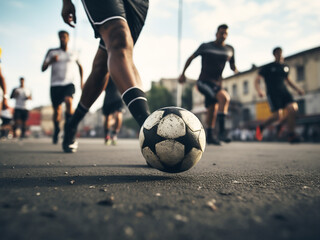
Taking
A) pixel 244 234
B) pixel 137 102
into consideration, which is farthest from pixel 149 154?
pixel 244 234

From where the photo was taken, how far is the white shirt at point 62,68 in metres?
5.78

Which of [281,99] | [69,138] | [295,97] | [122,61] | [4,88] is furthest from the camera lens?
[295,97]

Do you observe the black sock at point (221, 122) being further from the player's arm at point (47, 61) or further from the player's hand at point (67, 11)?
the player's hand at point (67, 11)

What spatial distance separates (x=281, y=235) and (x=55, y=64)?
238 inches

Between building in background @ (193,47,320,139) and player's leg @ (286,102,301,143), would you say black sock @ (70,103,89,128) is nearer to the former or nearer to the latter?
player's leg @ (286,102,301,143)

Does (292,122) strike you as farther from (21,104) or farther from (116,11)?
(21,104)

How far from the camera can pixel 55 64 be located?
5820 mm

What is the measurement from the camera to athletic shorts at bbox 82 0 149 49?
222 centimetres

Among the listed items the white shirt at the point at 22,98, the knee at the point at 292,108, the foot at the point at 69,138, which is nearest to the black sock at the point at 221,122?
the knee at the point at 292,108

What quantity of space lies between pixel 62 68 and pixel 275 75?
5.38 metres

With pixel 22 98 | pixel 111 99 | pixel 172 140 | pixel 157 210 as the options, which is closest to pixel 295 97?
pixel 111 99

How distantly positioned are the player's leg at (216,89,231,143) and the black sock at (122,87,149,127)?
405 cm

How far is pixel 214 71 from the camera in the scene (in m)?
5.72

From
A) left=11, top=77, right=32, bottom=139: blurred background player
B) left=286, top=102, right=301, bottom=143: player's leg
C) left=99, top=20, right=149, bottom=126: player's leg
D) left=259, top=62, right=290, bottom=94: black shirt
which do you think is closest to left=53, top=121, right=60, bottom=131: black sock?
left=99, top=20, right=149, bottom=126: player's leg
